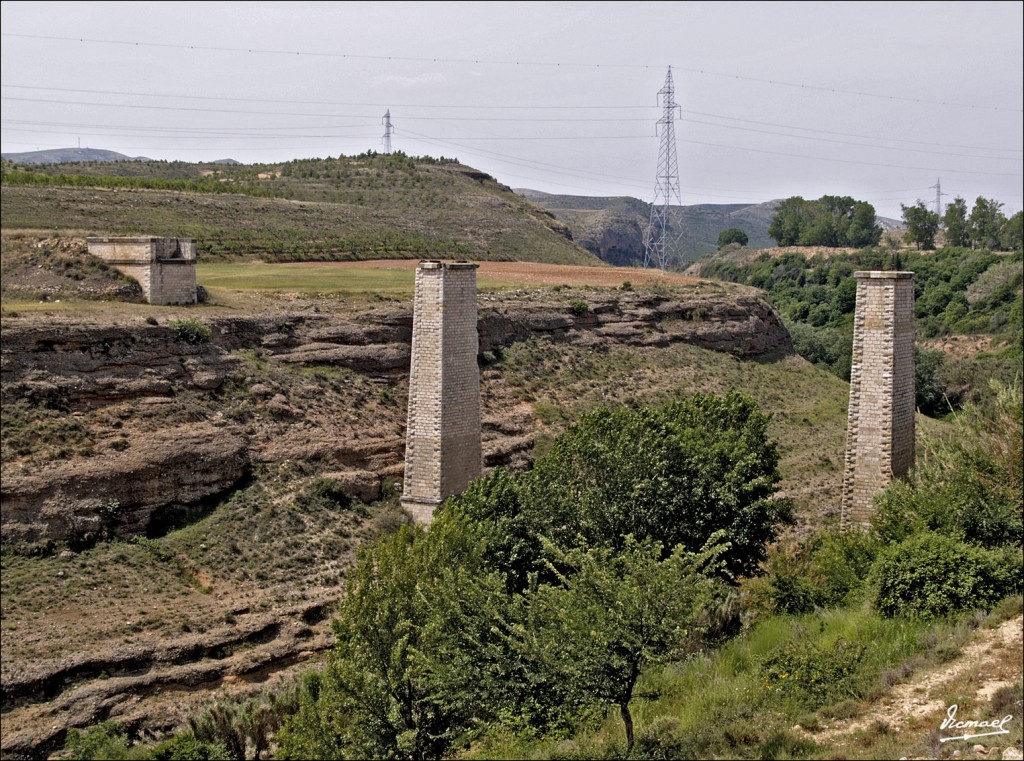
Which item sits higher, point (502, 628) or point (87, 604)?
point (502, 628)

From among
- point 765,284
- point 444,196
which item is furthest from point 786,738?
point 765,284

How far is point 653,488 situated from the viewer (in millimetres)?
20672

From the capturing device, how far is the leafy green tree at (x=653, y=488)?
66.4ft

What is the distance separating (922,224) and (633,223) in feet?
141

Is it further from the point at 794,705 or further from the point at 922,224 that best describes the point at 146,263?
the point at 922,224

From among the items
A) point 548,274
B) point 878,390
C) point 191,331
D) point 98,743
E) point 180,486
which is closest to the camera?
point 98,743

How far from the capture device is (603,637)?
11.9 m

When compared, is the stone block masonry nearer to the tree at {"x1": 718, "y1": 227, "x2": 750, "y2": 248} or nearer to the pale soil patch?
the pale soil patch

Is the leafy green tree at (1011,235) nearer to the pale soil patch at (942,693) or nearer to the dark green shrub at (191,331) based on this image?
the dark green shrub at (191,331)

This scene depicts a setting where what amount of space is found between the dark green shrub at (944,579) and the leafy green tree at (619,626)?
523cm

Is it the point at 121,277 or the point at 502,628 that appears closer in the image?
the point at 502,628

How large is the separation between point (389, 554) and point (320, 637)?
633 centimetres

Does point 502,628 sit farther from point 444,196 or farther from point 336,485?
point 444,196

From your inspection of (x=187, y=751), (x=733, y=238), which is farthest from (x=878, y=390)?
(x=733, y=238)
